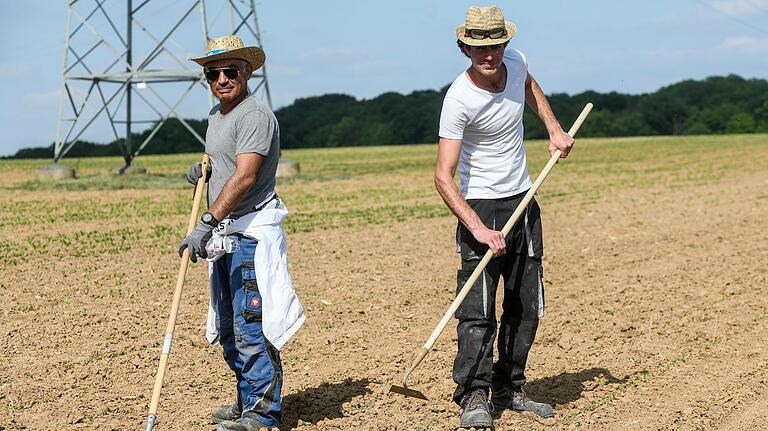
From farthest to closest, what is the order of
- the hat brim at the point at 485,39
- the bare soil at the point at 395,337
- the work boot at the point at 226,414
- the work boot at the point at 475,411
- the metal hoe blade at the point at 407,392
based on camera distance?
the bare soil at the point at 395,337, the metal hoe blade at the point at 407,392, the work boot at the point at 226,414, the work boot at the point at 475,411, the hat brim at the point at 485,39

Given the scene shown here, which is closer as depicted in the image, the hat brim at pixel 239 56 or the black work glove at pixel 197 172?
the hat brim at pixel 239 56

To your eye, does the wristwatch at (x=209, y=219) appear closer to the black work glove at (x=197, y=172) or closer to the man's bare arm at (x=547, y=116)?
the black work glove at (x=197, y=172)

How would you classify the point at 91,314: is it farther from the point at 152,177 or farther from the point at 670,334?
the point at 152,177

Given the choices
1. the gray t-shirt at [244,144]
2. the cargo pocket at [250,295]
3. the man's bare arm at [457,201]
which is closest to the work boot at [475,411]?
the man's bare arm at [457,201]

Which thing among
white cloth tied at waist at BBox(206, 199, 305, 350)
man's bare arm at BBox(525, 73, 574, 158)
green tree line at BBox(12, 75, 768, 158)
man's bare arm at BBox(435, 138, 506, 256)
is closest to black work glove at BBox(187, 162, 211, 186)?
white cloth tied at waist at BBox(206, 199, 305, 350)

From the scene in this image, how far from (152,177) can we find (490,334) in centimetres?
2030

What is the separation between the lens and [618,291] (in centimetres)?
896

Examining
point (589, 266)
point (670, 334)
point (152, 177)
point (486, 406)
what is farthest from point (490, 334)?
point (152, 177)

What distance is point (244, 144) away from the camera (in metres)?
4.79

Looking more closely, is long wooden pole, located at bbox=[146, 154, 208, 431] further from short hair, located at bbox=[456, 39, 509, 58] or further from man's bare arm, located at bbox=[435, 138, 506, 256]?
short hair, located at bbox=[456, 39, 509, 58]

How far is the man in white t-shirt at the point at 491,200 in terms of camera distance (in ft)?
16.1

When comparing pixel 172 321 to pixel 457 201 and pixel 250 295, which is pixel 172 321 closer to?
pixel 250 295

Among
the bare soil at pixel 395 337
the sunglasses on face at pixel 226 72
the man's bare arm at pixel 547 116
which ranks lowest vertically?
the bare soil at pixel 395 337

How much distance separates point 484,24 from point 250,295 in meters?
1.68
